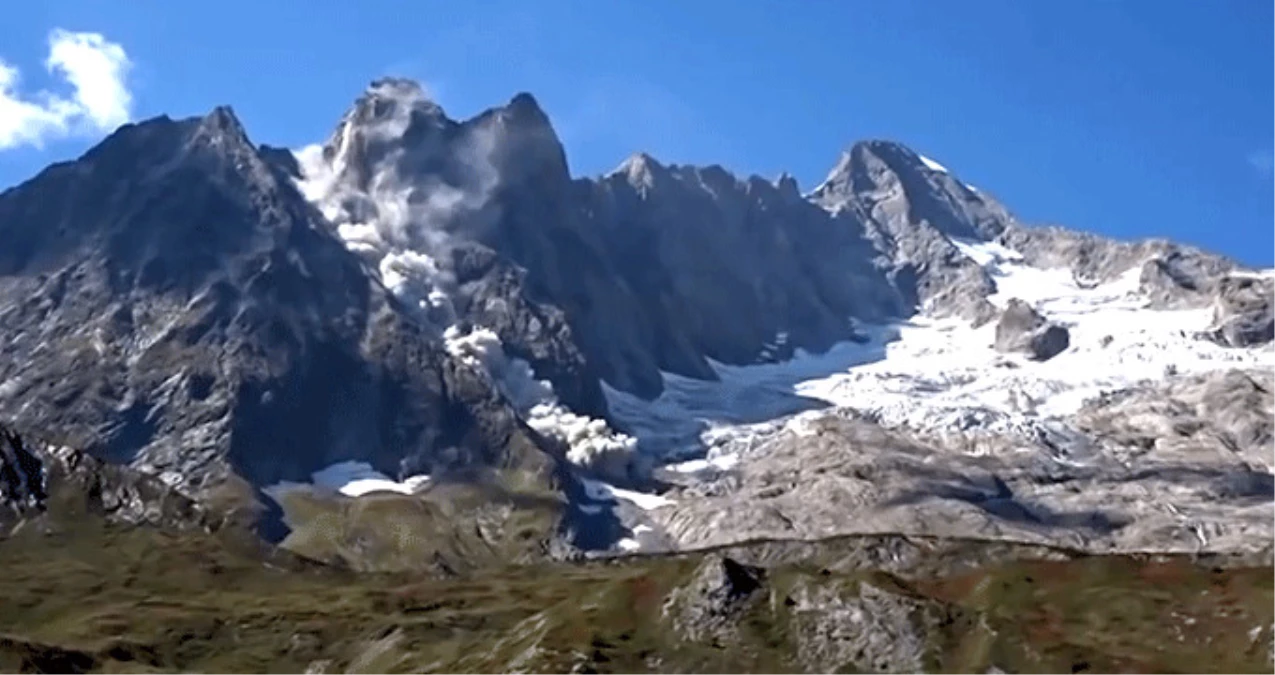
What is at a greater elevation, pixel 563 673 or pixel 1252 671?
pixel 1252 671

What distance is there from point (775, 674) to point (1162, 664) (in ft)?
145

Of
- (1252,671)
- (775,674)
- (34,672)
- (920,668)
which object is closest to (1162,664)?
(1252,671)

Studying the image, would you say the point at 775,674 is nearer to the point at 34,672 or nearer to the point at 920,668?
the point at 920,668

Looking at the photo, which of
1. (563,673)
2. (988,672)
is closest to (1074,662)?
(988,672)

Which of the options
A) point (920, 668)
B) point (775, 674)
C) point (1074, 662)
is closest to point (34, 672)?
point (775, 674)

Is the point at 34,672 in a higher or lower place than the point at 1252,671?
lower

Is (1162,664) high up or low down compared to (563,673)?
up

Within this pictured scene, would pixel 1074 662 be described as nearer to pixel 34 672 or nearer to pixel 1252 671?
pixel 1252 671

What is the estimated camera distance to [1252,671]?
197875mm

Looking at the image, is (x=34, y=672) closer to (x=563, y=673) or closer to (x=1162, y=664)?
(x=563, y=673)

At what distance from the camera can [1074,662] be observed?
636ft

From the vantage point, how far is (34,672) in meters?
198

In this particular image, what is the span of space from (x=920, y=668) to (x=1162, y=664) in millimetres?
27443

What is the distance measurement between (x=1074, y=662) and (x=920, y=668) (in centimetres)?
1740
